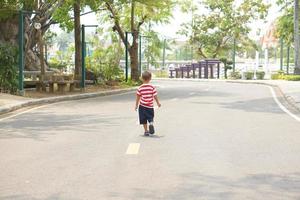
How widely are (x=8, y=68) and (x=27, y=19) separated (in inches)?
403

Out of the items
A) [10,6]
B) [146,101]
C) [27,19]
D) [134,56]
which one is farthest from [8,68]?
[134,56]

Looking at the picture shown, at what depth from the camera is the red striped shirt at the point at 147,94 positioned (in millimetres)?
12070

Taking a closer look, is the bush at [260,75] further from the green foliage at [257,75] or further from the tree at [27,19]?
the tree at [27,19]

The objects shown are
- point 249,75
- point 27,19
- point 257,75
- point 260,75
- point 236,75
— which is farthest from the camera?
point 236,75

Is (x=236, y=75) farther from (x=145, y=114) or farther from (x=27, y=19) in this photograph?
(x=145, y=114)

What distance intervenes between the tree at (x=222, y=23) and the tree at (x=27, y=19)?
36.8 meters

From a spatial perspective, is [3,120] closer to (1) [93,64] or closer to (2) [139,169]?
(2) [139,169]

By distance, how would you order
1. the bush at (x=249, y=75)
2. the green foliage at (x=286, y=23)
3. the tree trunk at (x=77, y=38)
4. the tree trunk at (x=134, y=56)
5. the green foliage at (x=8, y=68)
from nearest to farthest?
the green foliage at (x=8, y=68) < the tree trunk at (x=77, y=38) < the tree trunk at (x=134, y=56) < the green foliage at (x=286, y=23) < the bush at (x=249, y=75)

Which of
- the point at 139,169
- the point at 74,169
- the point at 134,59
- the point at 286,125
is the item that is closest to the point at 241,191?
the point at 139,169

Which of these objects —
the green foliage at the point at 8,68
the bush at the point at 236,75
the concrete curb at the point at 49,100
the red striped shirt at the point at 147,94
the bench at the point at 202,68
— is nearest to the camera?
the red striped shirt at the point at 147,94

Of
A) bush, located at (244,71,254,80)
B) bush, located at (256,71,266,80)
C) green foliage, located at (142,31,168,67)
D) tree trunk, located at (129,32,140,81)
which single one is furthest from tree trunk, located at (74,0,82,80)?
green foliage, located at (142,31,168,67)

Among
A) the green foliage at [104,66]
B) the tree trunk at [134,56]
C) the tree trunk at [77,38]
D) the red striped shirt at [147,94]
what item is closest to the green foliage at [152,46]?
the tree trunk at [134,56]

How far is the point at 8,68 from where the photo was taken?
2425 centimetres

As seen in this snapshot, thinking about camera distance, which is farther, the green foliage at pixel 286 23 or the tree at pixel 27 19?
the green foliage at pixel 286 23
